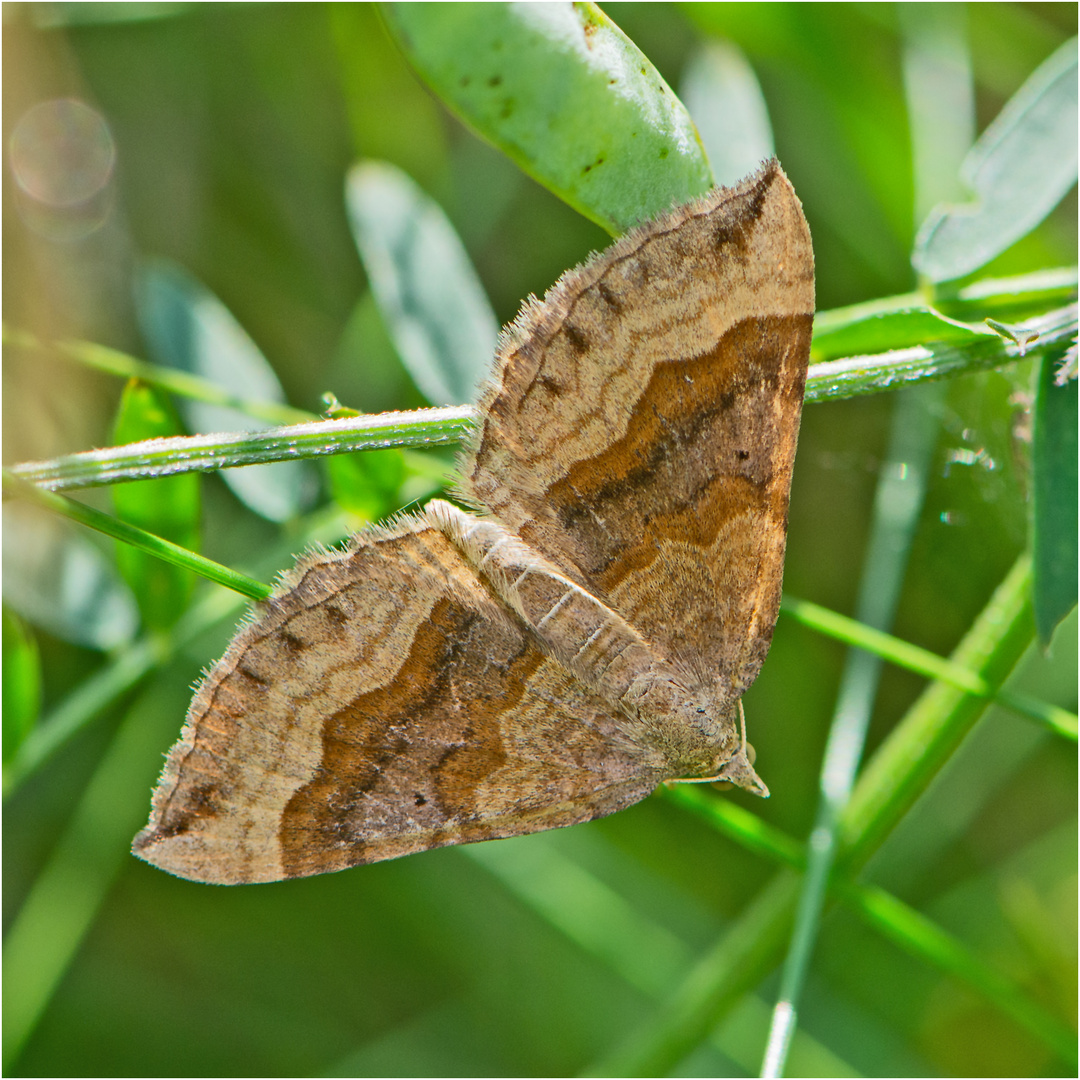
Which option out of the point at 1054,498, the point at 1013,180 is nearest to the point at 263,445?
the point at 1054,498

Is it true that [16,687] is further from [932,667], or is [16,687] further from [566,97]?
[932,667]

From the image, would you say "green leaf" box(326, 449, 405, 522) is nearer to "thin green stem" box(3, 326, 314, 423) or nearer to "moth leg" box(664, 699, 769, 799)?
"thin green stem" box(3, 326, 314, 423)

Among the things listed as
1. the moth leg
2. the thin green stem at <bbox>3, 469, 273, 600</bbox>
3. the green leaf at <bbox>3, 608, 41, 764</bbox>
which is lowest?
the green leaf at <bbox>3, 608, 41, 764</bbox>

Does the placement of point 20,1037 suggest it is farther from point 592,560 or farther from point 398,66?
point 398,66

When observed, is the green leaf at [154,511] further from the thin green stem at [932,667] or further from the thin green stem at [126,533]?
the thin green stem at [932,667]

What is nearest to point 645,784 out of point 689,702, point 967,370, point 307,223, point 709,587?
point 689,702

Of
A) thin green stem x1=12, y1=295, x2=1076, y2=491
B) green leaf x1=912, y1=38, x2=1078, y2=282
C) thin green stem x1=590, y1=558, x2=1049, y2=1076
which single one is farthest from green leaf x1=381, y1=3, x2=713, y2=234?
thin green stem x1=590, y1=558, x2=1049, y2=1076
